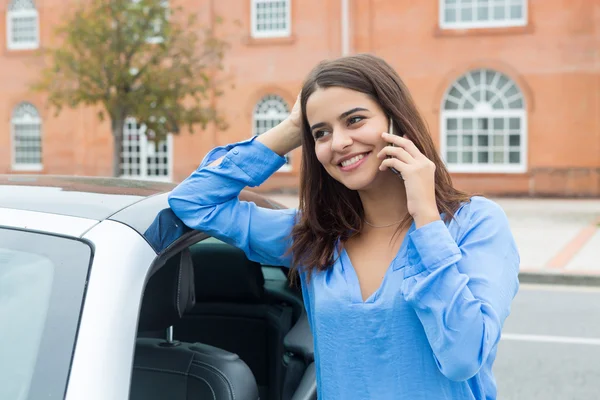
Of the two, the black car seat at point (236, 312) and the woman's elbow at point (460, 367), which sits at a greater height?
the woman's elbow at point (460, 367)

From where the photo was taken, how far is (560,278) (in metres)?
9.85

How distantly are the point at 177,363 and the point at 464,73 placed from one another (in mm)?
21506

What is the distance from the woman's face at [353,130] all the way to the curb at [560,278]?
28.3 ft

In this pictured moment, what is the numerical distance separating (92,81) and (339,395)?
16.3 m

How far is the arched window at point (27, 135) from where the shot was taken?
88.5 ft

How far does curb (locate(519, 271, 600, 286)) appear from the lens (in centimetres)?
972

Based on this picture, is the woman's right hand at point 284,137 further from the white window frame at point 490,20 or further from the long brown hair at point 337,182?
the white window frame at point 490,20

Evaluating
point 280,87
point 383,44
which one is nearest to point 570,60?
point 383,44

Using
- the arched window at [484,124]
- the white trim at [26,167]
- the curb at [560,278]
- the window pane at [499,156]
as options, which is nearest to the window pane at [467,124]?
the arched window at [484,124]

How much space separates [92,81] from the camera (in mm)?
16984

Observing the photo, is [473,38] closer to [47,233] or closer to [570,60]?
[570,60]

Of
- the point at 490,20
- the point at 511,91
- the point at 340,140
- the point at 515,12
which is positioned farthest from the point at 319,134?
the point at 515,12

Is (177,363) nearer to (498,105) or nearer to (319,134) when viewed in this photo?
(319,134)

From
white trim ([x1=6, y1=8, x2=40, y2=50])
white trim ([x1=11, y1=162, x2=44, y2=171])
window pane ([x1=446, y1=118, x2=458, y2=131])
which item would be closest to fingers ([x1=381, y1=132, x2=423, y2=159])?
window pane ([x1=446, y1=118, x2=458, y2=131])
